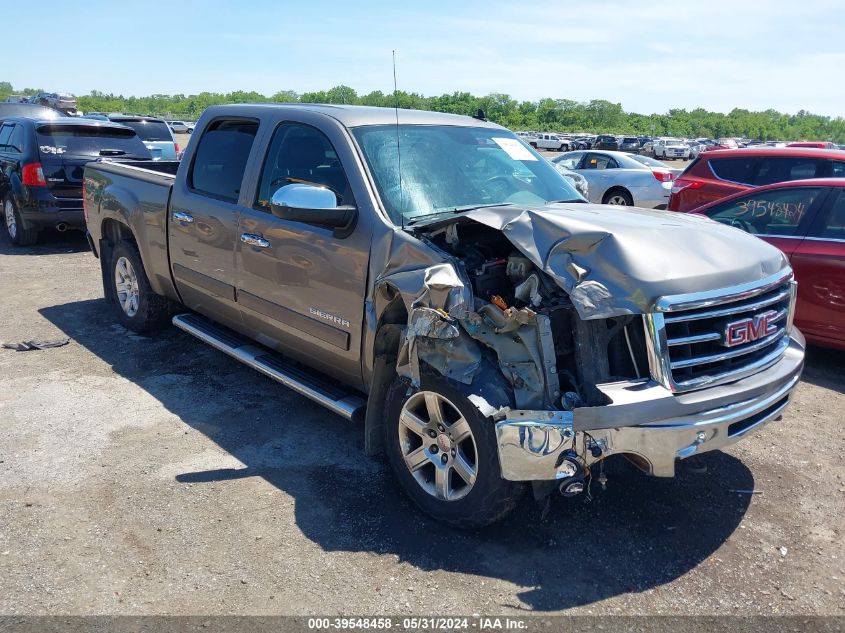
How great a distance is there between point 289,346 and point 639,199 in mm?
12107

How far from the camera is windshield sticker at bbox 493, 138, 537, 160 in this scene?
4.74m

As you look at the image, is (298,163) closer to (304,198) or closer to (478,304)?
(304,198)

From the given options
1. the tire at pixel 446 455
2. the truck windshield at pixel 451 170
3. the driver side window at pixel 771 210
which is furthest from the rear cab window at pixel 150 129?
the tire at pixel 446 455

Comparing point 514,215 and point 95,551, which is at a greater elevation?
point 514,215

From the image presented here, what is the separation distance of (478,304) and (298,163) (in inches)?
70.1

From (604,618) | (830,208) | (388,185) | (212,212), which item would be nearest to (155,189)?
(212,212)

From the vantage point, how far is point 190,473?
397cm

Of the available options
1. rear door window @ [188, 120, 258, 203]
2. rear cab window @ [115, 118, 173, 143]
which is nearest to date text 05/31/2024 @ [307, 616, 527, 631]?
rear door window @ [188, 120, 258, 203]

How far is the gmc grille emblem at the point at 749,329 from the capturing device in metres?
3.22

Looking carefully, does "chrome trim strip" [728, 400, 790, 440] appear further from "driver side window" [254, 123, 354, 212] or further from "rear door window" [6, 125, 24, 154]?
"rear door window" [6, 125, 24, 154]

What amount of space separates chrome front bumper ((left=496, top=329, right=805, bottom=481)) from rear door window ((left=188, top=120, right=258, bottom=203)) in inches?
110

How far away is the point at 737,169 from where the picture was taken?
29.6 feet

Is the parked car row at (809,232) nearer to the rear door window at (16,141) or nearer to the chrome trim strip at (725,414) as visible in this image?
the chrome trim strip at (725,414)

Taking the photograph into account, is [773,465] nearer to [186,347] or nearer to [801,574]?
→ [801,574]
